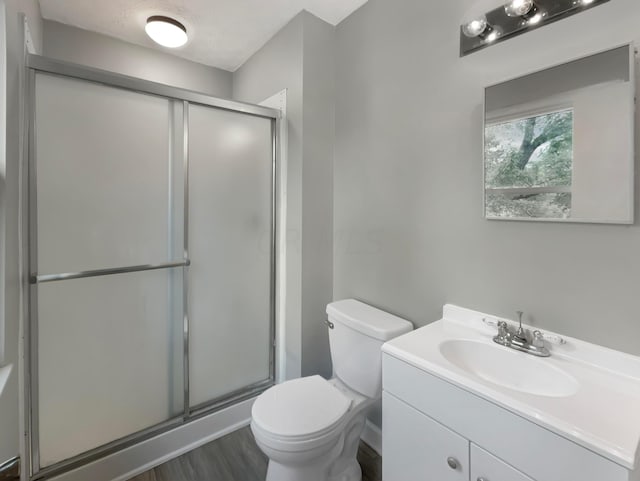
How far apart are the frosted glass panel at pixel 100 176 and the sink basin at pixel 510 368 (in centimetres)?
148

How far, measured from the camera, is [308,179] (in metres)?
1.89

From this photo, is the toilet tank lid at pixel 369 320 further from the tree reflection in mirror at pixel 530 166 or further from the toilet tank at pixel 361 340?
the tree reflection in mirror at pixel 530 166

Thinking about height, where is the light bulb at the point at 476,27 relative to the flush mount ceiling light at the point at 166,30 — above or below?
below

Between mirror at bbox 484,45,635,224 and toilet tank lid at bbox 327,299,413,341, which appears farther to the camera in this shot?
toilet tank lid at bbox 327,299,413,341

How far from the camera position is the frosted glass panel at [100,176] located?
134cm

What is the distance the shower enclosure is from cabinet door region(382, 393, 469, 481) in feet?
3.76

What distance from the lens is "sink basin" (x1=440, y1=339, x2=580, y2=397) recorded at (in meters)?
0.97

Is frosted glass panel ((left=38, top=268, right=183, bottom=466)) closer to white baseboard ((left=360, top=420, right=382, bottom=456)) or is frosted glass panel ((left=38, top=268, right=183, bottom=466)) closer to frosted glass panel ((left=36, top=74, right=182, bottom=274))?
frosted glass panel ((left=36, top=74, right=182, bottom=274))

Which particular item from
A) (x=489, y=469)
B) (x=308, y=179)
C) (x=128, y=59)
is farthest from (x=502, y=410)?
(x=128, y=59)

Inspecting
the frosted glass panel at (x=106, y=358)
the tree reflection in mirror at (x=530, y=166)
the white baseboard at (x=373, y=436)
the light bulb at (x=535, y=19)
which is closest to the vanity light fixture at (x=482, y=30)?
the light bulb at (x=535, y=19)

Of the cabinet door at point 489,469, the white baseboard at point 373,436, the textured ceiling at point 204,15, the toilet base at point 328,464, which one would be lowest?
the white baseboard at point 373,436

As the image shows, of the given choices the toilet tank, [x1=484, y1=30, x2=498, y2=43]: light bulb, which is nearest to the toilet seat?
the toilet tank

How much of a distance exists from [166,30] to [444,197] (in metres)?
1.93

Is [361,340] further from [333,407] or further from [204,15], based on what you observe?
[204,15]
